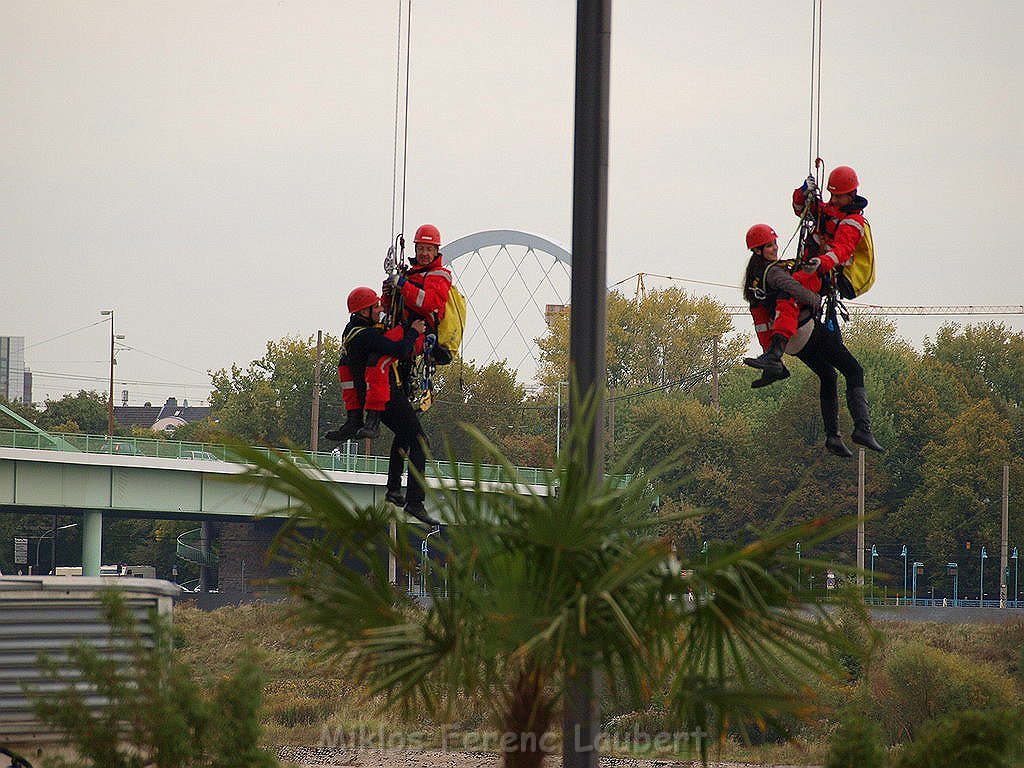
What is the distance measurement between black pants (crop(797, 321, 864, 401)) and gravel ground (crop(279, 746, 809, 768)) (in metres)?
8.99

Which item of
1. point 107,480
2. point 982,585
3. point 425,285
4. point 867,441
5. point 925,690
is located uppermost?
point 425,285

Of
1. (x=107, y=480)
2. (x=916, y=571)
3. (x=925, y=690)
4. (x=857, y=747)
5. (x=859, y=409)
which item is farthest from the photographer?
(x=916, y=571)

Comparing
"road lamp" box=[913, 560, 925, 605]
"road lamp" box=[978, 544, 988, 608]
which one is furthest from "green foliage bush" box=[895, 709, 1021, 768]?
"road lamp" box=[913, 560, 925, 605]

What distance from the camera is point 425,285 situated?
9.16 metres

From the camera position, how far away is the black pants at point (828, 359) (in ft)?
28.0

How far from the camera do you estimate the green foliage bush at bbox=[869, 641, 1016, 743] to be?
2219cm

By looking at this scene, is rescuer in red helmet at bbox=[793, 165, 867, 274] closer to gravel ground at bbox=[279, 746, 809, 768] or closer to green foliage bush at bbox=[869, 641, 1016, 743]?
gravel ground at bbox=[279, 746, 809, 768]

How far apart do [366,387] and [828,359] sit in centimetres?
282

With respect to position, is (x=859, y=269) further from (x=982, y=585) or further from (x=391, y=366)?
(x=982, y=585)

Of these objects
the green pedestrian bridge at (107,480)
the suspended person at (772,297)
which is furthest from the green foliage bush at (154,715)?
the green pedestrian bridge at (107,480)

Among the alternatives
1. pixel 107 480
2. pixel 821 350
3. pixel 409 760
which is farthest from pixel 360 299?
pixel 107 480

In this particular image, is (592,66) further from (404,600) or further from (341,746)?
(341,746)

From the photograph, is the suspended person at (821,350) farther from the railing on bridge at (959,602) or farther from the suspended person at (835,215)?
the railing on bridge at (959,602)

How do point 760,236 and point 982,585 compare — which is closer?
point 760,236
